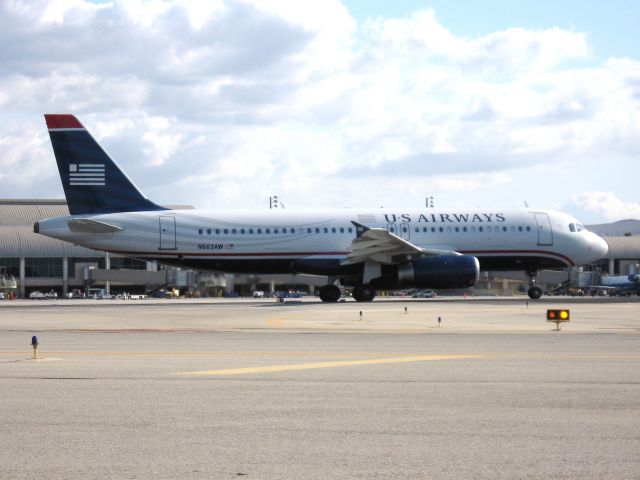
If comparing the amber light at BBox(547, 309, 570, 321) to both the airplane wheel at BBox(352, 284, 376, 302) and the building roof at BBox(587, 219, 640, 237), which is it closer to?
the airplane wheel at BBox(352, 284, 376, 302)

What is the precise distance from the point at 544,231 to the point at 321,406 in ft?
121

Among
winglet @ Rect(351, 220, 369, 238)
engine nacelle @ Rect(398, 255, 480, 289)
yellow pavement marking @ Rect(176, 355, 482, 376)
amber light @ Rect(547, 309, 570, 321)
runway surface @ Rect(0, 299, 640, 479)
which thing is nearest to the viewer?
runway surface @ Rect(0, 299, 640, 479)

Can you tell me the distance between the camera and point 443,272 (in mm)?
42906

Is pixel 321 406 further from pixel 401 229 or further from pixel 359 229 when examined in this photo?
pixel 401 229

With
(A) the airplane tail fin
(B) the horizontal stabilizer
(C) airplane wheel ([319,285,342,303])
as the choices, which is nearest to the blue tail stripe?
(A) the airplane tail fin

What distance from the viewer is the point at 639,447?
30.6 ft

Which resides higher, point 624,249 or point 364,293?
point 624,249

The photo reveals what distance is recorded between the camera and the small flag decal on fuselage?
1740 inches

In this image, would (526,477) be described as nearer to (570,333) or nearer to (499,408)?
(499,408)

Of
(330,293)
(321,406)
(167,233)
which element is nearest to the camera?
(321,406)

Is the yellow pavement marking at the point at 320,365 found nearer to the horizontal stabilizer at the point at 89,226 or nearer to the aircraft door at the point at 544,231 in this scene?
the horizontal stabilizer at the point at 89,226

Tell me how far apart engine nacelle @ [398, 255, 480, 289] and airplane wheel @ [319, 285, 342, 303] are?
3.79m

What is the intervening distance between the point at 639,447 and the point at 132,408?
560 centimetres

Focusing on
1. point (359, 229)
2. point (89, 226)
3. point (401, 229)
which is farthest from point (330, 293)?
point (89, 226)
